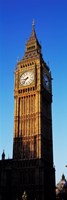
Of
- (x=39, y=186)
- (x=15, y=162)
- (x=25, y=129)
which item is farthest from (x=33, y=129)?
(x=39, y=186)

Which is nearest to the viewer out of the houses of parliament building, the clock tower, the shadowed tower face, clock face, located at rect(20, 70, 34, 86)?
the houses of parliament building

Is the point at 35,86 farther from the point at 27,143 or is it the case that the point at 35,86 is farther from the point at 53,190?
the point at 53,190

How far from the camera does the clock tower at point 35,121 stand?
6944 centimetres

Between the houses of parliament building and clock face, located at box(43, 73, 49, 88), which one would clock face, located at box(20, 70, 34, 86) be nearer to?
the houses of parliament building

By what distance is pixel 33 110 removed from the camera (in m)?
76.1

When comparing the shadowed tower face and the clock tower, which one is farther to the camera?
the shadowed tower face

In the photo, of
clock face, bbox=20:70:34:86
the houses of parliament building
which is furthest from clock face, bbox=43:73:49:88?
clock face, bbox=20:70:34:86

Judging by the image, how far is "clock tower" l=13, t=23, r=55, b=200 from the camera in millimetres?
69438

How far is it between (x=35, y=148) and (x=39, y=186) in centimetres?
863

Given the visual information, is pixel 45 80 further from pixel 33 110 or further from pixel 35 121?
pixel 35 121

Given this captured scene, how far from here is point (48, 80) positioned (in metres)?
84.0

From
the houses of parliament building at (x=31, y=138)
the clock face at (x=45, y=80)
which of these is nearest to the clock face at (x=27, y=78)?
the houses of parliament building at (x=31, y=138)

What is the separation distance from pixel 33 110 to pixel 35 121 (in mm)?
2895

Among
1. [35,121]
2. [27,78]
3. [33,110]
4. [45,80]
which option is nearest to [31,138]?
[35,121]
